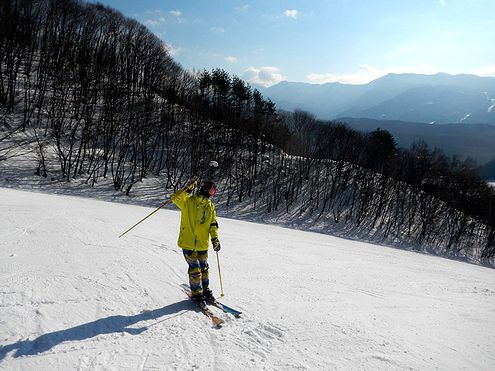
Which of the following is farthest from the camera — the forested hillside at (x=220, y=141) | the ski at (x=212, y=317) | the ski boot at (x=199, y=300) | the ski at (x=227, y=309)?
the forested hillside at (x=220, y=141)

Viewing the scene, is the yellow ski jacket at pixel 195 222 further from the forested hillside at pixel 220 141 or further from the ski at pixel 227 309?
the forested hillside at pixel 220 141

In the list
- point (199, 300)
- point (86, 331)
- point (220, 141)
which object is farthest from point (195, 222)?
point (220, 141)

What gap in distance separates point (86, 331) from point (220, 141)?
41.7 metres

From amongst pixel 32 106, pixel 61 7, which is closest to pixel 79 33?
pixel 61 7

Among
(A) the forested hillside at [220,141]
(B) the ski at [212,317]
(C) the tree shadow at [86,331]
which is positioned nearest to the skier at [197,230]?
(B) the ski at [212,317]

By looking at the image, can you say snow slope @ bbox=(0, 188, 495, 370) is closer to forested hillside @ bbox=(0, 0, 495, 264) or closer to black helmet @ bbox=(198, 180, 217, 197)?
black helmet @ bbox=(198, 180, 217, 197)

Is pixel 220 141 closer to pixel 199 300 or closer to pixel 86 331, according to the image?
pixel 199 300

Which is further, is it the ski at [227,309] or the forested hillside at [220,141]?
the forested hillside at [220,141]

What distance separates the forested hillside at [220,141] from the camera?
134 feet

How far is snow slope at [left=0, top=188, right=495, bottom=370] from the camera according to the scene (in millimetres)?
4672

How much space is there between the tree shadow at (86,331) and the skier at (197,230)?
63 cm

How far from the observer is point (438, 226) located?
155ft

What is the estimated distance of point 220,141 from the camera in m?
45.8

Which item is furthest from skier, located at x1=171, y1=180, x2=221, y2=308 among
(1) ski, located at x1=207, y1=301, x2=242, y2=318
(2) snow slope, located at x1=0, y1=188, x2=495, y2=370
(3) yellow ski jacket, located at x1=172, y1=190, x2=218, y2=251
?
(2) snow slope, located at x1=0, y1=188, x2=495, y2=370
